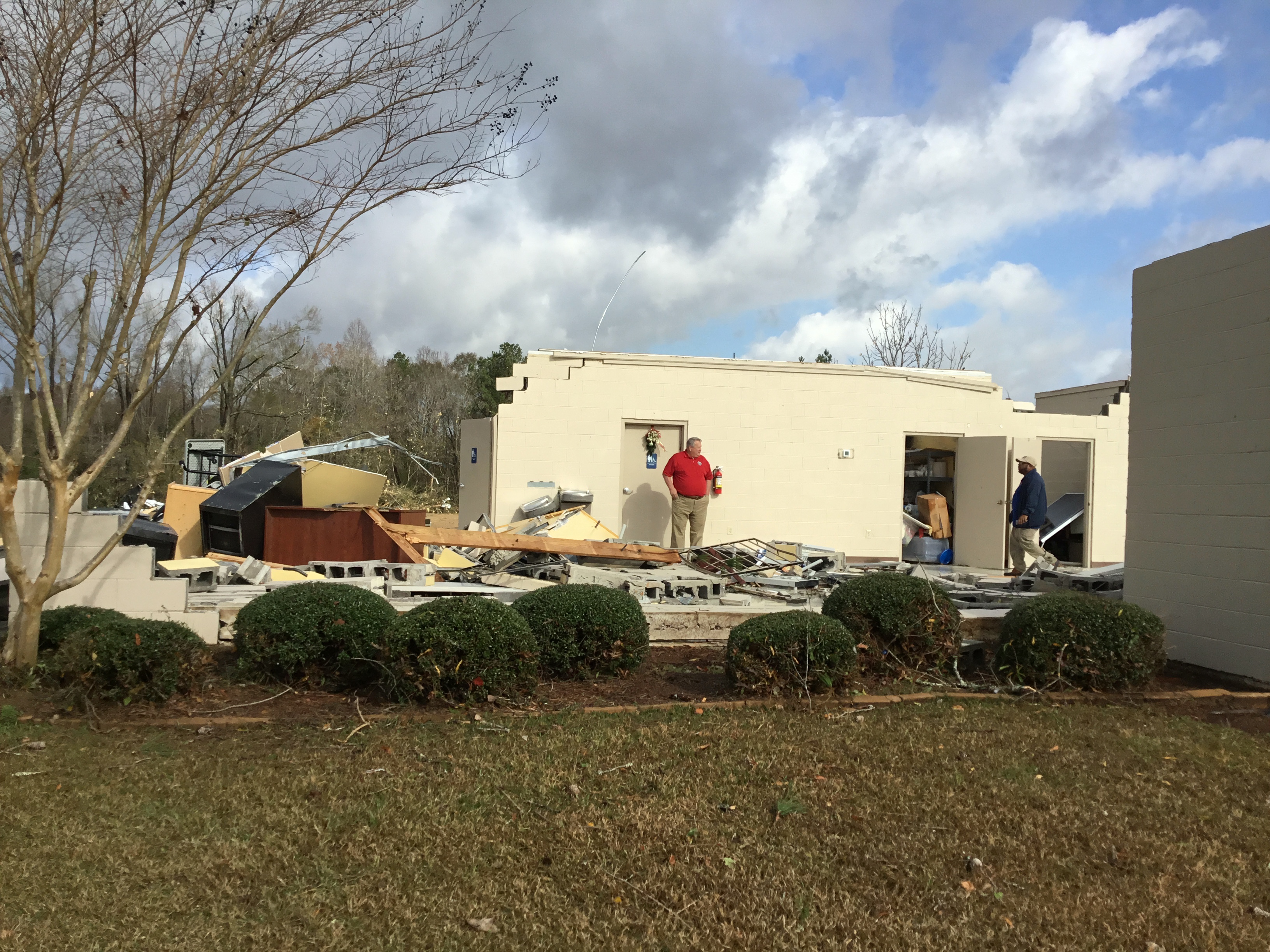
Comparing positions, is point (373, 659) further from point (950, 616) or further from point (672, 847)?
point (950, 616)

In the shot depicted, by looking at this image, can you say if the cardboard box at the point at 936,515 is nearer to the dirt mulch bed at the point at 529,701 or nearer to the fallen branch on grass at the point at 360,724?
the dirt mulch bed at the point at 529,701

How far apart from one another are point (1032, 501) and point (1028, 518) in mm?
232

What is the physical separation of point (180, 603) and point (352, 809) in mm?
3615

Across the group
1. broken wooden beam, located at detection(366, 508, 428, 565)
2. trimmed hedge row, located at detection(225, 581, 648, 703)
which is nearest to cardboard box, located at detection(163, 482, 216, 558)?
broken wooden beam, located at detection(366, 508, 428, 565)

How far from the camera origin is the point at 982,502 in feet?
46.9

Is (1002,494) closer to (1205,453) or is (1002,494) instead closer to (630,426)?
(630,426)

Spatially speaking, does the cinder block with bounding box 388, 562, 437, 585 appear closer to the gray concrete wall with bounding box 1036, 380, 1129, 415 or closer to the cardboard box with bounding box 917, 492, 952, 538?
the cardboard box with bounding box 917, 492, 952, 538

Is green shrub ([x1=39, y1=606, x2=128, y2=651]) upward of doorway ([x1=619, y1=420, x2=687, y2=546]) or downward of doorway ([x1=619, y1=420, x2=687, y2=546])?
downward

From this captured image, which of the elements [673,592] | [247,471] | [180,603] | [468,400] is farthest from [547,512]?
[468,400]

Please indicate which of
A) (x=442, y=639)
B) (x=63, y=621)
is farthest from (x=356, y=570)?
(x=442, y=639)

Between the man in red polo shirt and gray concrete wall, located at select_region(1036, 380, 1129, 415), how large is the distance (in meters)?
6.90

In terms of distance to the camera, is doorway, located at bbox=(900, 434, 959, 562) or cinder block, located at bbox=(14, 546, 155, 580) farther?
doorway, located at bbox=(900, 434, 959, 562)

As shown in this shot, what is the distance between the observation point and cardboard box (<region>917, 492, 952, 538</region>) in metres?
15.7

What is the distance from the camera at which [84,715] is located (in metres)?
5.16
